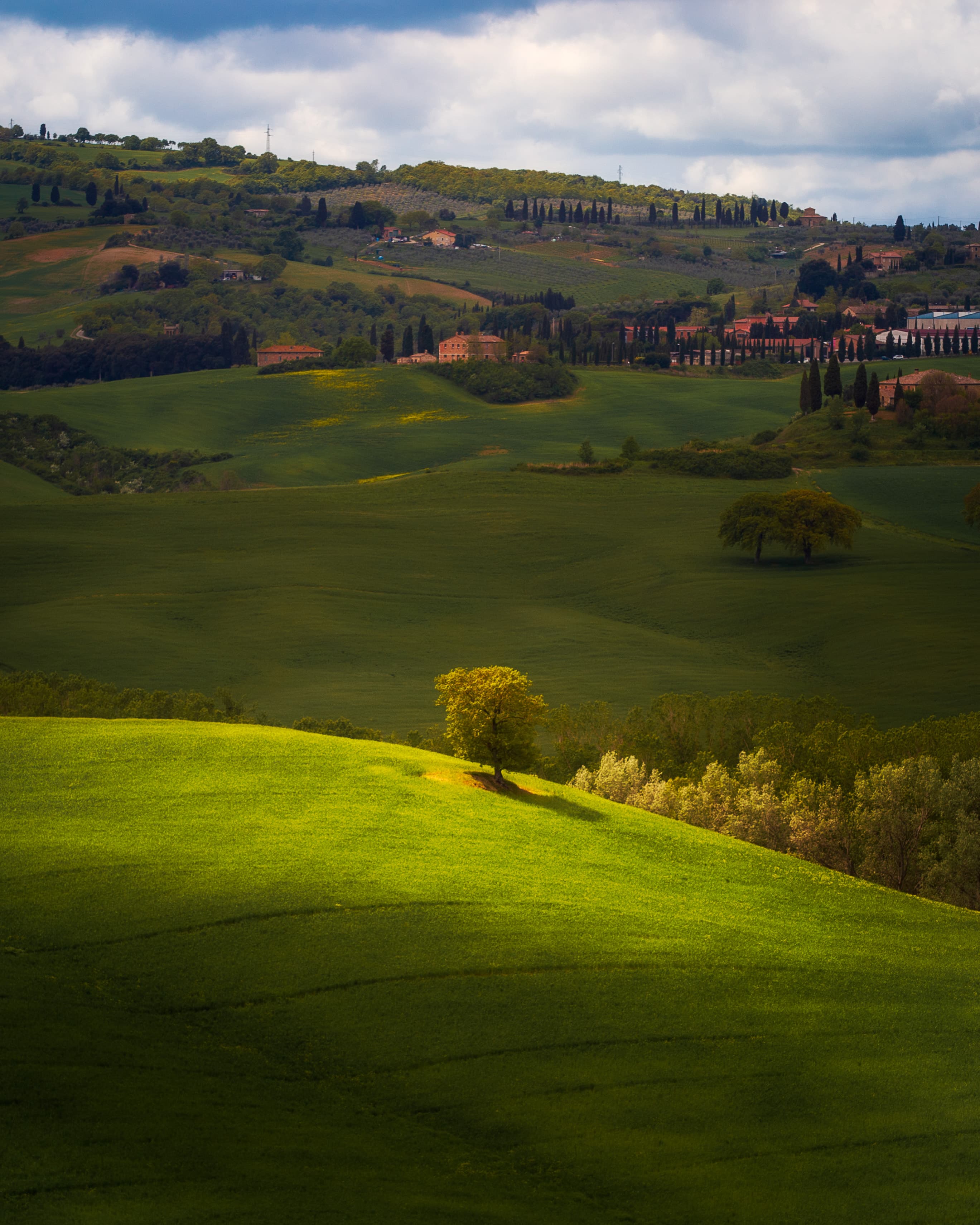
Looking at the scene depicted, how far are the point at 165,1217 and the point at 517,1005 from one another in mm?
11331

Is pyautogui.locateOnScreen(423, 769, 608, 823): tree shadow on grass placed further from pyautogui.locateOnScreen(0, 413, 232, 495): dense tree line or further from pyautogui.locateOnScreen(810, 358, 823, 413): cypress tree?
pyautogui.locateOnScreen(810, 358, 823, 413): cypress tree

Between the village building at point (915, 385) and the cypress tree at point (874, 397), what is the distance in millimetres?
1985

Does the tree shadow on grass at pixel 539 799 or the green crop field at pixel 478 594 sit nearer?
the tree shadow on grass at pixel 539 799

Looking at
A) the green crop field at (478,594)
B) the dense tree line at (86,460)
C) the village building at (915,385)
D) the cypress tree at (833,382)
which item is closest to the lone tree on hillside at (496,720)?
the green crop field at (478,594)

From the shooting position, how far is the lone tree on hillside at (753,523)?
121m

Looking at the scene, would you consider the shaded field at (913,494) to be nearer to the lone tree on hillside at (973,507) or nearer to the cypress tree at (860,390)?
the lone tree on hillside at (973,507)

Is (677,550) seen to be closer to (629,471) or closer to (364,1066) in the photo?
(629,471)

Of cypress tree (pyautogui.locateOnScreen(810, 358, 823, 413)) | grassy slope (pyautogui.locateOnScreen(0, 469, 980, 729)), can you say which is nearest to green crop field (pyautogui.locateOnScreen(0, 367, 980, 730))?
grassy slope (pyautogui.locateOnScreen(0, 469, 980, 729))

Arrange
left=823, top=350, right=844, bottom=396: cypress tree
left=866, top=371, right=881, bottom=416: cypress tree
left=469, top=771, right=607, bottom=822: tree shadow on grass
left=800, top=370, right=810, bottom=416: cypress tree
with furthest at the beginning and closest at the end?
left=800, top=370, right=810, bottom=416: cypress tree, left=823, top=350, right=844, bottom=396: cypress tree, left=866, top=371, right=881, bottom=416: cypress tree, left=469, top=771, right=607, bottom=822: tree shadow on grass

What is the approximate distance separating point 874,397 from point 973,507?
47.0m

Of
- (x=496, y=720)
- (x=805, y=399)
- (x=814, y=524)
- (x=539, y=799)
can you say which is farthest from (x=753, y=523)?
(x=539, y=799)

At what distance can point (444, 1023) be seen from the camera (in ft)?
98.6

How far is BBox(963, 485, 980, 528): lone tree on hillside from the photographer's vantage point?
12612 cm

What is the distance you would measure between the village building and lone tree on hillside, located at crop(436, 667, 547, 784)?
129966 millimetres
